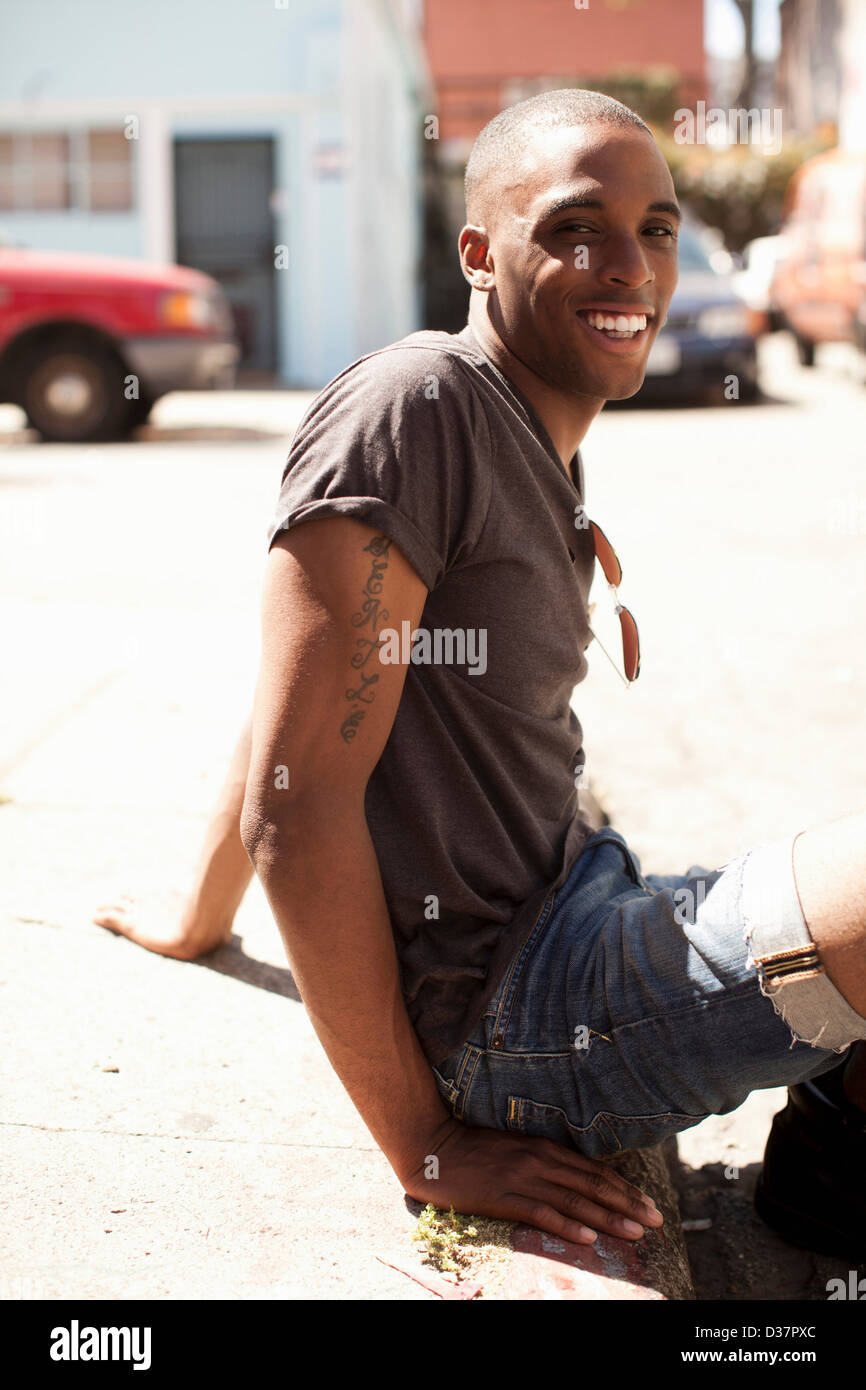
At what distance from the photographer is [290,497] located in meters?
1.61

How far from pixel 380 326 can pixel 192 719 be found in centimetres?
1397

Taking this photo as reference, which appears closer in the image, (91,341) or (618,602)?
(618,602)

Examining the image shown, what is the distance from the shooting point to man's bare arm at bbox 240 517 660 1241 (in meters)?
1.61

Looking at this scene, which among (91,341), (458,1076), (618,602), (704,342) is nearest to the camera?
(458,1076)

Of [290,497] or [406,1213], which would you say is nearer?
[290,497]

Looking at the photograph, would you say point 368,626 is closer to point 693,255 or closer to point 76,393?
point 76,393

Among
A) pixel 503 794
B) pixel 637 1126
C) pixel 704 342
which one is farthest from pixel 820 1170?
pixel 704 342

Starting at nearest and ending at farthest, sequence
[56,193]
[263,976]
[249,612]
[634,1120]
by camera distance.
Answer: [634,1120]
[263,976]
[249,612]
[56,193]

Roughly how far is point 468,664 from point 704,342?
37.3 feet

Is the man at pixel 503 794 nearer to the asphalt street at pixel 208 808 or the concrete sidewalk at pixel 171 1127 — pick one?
the concrete sidewalk at pixel 171 1127

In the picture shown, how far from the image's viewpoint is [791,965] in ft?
5.50

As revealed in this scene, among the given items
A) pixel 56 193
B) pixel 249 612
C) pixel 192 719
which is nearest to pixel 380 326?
pixel 56 193

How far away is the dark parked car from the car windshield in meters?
0.29
